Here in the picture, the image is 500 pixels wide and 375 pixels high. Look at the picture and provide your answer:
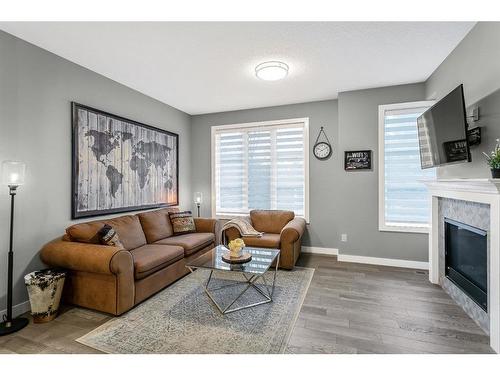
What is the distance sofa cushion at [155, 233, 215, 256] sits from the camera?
3.29 metres

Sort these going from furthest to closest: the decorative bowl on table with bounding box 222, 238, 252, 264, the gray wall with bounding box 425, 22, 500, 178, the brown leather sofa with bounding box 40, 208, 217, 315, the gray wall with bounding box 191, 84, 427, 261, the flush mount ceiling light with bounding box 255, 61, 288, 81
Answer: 1. the gray wall with bounding box 191, 84, 427, 261
2. the flush mount ceiling light with bounding box 255, 61, 288, 81
3. the decorative bowl on table with bounding box 222, 238, 252, 264
4. the brown leather sofa with bounding box 40, 208, 217, 315
5. the gray wall with bounding box 425, 22, 500, 178

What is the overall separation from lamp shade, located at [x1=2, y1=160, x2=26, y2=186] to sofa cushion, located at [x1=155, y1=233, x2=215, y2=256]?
170cm

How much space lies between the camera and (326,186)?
4.34m

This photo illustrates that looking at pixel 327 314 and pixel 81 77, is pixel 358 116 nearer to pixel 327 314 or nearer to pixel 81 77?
pixel 327 314

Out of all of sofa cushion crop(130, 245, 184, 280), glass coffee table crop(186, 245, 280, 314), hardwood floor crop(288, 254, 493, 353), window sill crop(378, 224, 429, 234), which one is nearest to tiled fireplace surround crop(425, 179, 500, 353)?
hardwood floor crop(288, 254, 493, 353)

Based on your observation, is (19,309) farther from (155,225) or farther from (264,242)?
(264,242)

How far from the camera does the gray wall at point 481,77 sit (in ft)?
6.71

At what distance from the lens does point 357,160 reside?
3838 mm

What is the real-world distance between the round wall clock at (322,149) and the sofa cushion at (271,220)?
3.75ft

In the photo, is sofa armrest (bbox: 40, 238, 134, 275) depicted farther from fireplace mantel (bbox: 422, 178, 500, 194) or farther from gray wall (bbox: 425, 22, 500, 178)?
gray wall (bbox: 425, 22, 500, 178)

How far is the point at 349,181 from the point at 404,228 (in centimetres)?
103

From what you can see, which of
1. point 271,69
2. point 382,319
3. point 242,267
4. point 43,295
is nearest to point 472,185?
point 382,319

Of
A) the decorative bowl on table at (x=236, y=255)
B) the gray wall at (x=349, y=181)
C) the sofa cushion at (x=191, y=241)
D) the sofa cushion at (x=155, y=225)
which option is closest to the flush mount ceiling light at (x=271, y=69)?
the gray wall at (x=349, y=181)
